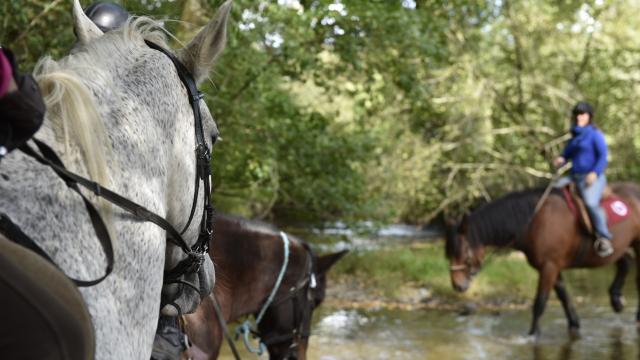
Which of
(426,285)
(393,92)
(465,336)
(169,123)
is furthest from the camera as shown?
(426,285)

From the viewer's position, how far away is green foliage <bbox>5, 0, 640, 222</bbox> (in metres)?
8.59

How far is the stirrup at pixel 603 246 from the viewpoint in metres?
9.61

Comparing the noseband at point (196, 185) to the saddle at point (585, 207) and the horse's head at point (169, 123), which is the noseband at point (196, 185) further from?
the saddle at point (585, 207)

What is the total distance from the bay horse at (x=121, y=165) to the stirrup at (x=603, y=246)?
27.6 ft

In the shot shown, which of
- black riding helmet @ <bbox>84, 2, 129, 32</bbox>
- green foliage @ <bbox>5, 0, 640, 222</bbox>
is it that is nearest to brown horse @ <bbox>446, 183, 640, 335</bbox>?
green foliage @ <bbox>5, 0, 640, 222</bbox>

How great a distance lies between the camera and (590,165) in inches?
372

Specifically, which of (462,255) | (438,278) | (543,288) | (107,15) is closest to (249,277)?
(107,15)

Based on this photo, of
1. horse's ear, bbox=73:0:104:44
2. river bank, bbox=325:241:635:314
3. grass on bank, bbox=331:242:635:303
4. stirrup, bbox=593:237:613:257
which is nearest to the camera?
horse's ear, bbox=73:0:104:44

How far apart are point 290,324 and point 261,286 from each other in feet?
1.34

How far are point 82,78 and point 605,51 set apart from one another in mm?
16212

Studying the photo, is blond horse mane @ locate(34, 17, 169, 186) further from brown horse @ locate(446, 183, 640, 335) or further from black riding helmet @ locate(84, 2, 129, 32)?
brown horse @ locate(446, 183, 640, 335)

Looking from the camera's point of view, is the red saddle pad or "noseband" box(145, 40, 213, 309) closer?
"noseband" box(145, 40, 213, 309)

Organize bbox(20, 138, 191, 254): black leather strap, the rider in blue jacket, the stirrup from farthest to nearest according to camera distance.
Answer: the stirrup, the rider in blue jacket, bbox(20, 138, 191, 254): black leather strap

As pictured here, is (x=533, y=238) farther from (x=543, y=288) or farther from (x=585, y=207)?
(x=585, y=207)
